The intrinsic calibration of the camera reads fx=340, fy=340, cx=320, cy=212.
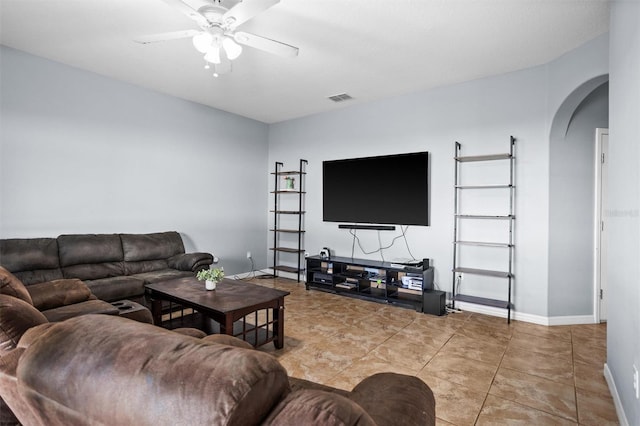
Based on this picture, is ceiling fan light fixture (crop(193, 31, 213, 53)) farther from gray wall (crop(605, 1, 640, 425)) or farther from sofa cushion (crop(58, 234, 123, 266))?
sofa cushion (crop(58, 234, 123, 266))

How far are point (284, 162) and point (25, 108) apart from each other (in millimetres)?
3527

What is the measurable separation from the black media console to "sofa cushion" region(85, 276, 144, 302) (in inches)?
91.3

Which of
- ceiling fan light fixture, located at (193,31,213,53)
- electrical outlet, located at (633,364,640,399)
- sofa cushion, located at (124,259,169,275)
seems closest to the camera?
electrical outlet, located at (633,364,640,399)

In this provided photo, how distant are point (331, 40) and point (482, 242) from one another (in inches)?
110

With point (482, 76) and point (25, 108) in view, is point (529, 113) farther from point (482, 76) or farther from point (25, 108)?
point (25, 108)

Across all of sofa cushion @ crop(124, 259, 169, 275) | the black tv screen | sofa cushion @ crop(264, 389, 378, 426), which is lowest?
sofa cushion @ crop(124, 259, 169, 275)

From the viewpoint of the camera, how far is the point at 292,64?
3.69 metres

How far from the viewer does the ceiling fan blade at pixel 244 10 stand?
204cm

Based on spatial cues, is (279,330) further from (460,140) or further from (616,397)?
(460,140)

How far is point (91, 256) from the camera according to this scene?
3.79 m

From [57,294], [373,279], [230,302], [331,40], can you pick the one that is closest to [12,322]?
[230,302]

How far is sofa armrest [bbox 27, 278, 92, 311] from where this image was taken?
258 cm

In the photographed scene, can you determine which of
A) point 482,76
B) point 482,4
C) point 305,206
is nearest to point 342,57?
point 482,4

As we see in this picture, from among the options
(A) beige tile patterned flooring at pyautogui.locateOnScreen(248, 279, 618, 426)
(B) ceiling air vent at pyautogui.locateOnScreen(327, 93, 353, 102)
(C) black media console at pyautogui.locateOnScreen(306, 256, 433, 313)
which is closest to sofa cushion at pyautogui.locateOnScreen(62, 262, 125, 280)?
(A) beige tile patterned flooring at pyautogui.locateOnScreen(248, 279, 618, 426)
